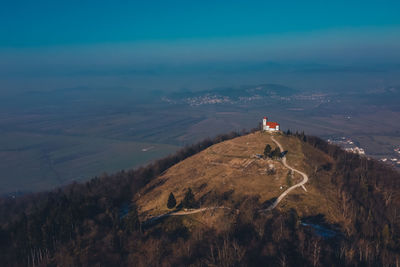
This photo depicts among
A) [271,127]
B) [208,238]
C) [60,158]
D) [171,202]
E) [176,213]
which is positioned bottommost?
[60,158]

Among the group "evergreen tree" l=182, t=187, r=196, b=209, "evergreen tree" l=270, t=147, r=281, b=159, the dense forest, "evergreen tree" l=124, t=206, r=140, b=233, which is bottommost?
the dense forest

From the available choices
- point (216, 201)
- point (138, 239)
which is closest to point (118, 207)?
point (138, 239)

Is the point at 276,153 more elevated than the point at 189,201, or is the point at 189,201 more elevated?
Answer: the point at 276,153

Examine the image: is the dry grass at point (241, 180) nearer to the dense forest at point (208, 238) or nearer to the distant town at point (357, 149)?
the dense forest at point (208, 238)

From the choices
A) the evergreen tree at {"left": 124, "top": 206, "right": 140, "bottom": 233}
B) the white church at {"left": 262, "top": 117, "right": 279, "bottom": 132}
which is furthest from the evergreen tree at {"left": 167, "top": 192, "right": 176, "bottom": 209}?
the white church at {"left": 262, "top": 117, "right": 279, "bottom": 132}

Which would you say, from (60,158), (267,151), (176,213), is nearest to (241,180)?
(267,151)

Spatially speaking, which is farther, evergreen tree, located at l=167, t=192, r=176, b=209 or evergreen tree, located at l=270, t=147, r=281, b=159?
evergreen tree, located at l=270, t=147, r=281, b=159

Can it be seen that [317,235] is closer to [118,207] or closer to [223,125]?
[118,207]

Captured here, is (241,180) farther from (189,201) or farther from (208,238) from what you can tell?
(208,238)

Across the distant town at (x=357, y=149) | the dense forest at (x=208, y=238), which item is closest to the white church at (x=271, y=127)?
the dense forest at (x=208, y=238)

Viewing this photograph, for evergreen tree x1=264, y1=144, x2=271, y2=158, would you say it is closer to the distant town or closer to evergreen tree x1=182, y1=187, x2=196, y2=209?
evergreen tree x1=182, y1=187, x2=196, y2=209
